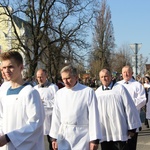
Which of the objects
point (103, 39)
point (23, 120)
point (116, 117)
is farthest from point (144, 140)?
point (103, 39)

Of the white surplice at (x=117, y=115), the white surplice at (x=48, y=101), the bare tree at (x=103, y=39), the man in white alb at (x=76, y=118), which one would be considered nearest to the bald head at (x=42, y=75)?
the white surplice at (x=48, y=101)

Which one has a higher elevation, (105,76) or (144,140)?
(105,76)

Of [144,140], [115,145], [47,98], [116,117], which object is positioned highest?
[47,98]

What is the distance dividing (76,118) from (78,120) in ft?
0.12

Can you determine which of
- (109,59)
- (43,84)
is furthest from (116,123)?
(109,59)

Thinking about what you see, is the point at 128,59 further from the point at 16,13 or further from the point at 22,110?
the point at 22,110

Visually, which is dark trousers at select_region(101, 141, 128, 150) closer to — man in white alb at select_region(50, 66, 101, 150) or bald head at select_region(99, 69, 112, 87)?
bald head at select_region(99, 69, 112, 87)

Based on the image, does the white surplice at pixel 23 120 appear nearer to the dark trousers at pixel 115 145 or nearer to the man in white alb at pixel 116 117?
the man in white alb at pixel 116 117

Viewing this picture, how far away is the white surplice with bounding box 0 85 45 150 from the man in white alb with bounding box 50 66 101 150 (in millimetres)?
877

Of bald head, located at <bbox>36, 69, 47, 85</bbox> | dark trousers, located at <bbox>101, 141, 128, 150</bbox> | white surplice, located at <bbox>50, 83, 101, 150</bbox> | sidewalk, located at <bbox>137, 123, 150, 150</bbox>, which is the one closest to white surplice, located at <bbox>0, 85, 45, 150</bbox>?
white surplice, located at <bbox>50, 83, 101, 150</bbox>

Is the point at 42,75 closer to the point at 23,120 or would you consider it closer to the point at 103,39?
the point at 23,120

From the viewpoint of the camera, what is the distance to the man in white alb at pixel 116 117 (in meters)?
5.75

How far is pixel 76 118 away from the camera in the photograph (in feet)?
15.2

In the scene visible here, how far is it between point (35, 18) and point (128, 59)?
43256mm
